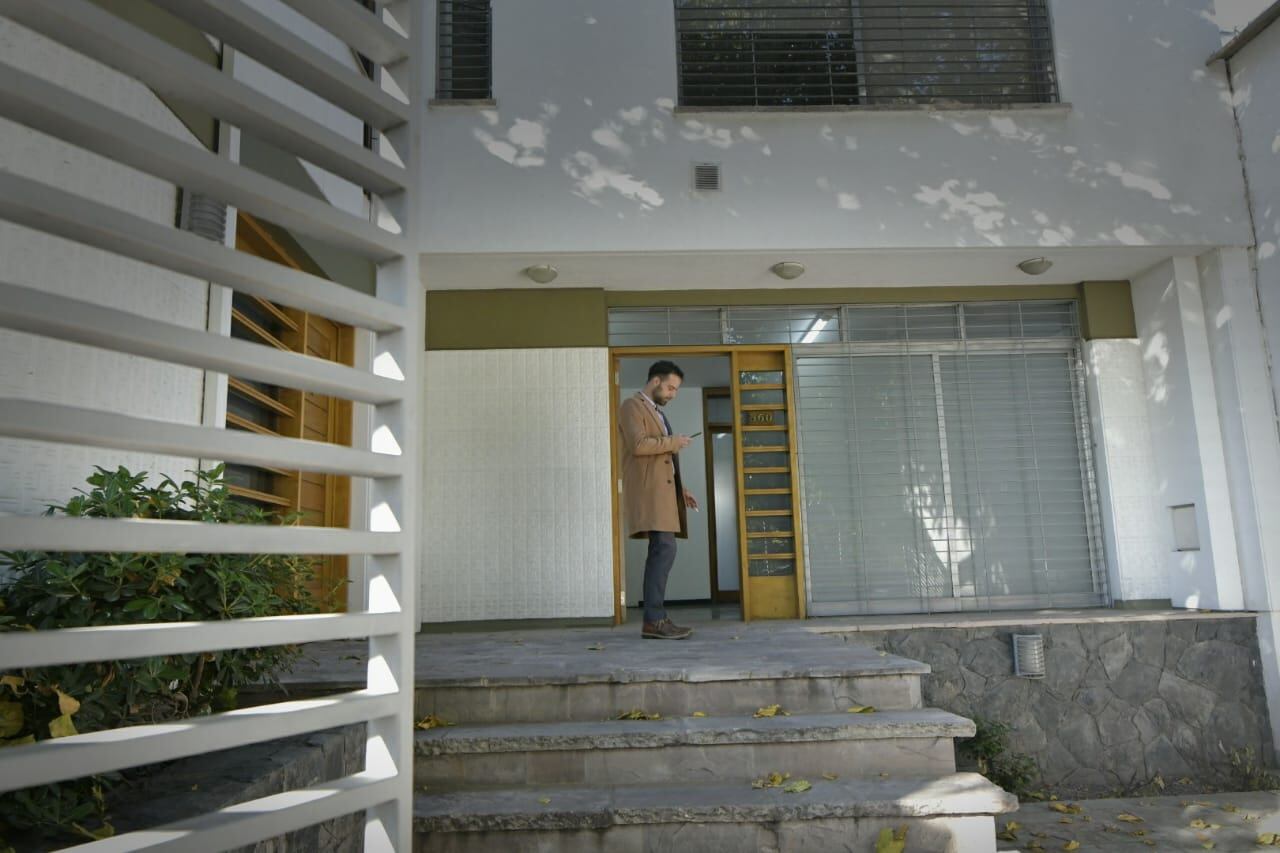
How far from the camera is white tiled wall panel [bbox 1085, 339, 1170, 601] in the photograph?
721 cm

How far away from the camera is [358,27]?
209 cm

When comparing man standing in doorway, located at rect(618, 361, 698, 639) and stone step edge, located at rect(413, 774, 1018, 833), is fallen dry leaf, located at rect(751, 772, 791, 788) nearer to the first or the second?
stone step edge, located at rect(413, 774, 1018, 833)

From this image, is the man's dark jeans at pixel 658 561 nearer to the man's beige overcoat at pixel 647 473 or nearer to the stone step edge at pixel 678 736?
the man's beige overcoat at pixel 647 473

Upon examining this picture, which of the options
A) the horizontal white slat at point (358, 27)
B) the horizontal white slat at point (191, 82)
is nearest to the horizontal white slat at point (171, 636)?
the horizontal white slat at point (191, 82)

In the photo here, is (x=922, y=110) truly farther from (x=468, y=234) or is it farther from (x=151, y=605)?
(x=151, y=605)

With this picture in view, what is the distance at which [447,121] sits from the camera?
662cm

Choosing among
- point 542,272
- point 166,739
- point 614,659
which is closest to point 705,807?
point 614,659

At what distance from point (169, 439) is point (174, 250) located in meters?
0.35

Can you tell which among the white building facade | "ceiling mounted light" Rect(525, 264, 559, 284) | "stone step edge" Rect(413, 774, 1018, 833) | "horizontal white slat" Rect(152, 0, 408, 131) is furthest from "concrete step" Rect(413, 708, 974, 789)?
"ceiling mounted light" Rect(525, 264, 559, 284)

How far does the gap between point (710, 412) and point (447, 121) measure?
554cm

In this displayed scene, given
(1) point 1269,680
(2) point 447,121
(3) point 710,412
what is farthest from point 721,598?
(2) point 447,121

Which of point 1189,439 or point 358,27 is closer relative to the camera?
point 358,27

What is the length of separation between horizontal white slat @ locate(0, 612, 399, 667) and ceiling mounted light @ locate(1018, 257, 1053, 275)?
6.45 meters

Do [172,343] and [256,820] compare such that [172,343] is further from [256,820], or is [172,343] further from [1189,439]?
[1189,439]
